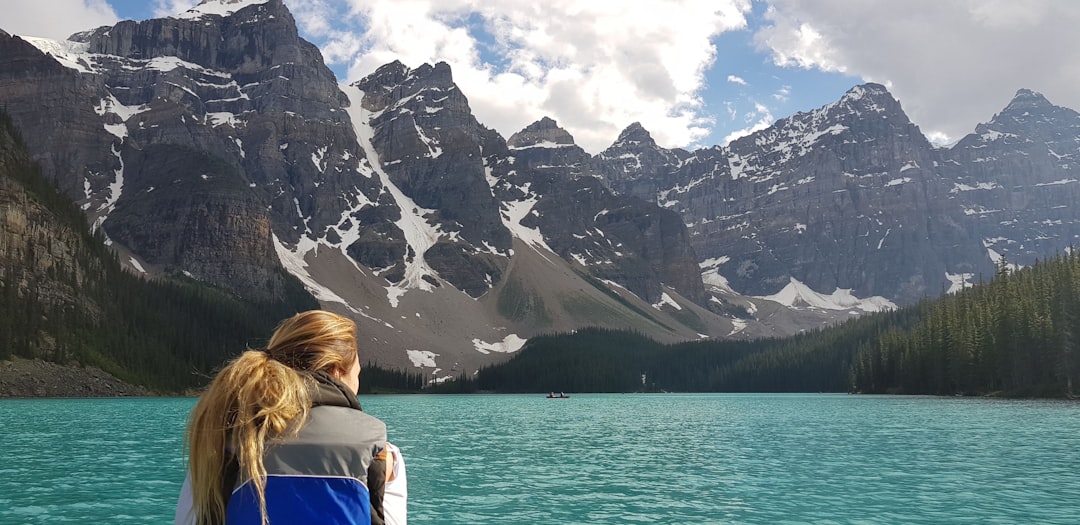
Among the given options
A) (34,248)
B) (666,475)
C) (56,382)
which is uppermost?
(34,248)

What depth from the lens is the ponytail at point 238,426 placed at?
4805mm

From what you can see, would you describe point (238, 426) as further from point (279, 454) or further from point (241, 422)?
point (279, 454)

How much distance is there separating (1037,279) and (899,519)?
12104cm

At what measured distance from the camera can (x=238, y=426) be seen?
486 cm

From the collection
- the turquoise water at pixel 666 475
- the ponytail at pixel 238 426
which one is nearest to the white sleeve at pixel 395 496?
the ponytail at pixel 238 426

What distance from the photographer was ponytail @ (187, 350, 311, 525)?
4.80 m

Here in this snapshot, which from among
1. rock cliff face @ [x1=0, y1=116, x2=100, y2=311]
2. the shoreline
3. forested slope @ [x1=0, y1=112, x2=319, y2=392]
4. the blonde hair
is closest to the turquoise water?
the blonde hair

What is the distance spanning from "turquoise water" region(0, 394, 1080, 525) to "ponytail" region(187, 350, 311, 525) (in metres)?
20.8

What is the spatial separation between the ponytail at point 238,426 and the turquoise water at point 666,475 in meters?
20.8

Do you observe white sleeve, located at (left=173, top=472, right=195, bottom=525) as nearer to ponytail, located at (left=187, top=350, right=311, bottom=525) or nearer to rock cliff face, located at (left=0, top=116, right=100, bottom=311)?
ponytail, located at (left=187, top=350, right=311, bottom=525)

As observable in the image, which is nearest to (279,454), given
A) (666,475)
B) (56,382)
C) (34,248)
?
(666,475)

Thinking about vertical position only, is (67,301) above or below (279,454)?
above

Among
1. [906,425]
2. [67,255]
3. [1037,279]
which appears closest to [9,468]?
[906,425]

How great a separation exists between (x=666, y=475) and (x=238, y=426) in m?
32.1
